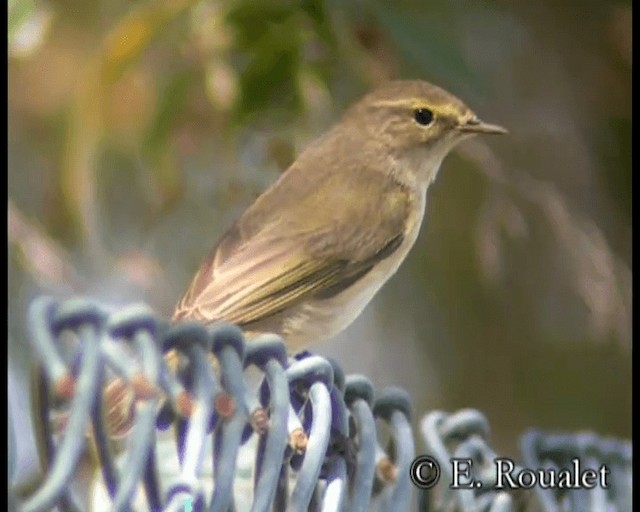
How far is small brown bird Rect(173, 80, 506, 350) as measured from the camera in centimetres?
146

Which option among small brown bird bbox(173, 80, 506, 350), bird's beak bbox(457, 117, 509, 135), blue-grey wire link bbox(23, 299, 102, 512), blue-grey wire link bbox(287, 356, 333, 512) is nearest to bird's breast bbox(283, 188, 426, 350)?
small brown bird bbox(173, 80, 506, 350)

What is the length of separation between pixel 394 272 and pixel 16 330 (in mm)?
531

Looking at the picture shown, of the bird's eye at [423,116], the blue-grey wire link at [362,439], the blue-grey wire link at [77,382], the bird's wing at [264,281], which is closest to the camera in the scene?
the blue-grey wire link at [77,382]

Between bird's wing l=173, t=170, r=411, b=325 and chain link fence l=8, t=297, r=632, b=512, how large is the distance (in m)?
0.12

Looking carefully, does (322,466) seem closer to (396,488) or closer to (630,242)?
(396,488)

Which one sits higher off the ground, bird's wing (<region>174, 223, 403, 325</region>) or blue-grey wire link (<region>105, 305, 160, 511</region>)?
bird's wing (<region>174, 223, 403, 325</region>)

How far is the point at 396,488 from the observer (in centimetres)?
133

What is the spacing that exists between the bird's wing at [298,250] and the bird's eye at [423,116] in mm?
101

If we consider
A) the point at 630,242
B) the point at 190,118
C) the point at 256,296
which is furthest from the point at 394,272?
the point at 630,242

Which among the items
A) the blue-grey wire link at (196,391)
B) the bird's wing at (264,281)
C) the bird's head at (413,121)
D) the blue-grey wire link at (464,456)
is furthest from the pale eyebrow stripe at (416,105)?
the blue-grey wire link at (196,391)

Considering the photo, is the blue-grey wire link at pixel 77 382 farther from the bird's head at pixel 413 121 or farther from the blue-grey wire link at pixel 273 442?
the bird's head at pixel 413 121

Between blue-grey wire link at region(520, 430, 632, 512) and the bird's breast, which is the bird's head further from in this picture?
blue-grey wire link at region(520, 430, 632, 512)

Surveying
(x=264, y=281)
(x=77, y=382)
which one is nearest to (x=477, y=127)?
(x=264, y=281)

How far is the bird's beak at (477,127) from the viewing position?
1.62 meters
